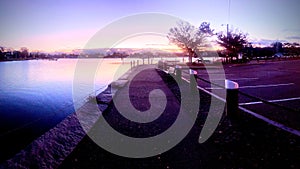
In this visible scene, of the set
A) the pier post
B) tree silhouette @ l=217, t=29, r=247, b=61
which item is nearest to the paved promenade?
the pier post

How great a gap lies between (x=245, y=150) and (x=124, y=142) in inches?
92.7

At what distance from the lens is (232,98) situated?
18.0 ft

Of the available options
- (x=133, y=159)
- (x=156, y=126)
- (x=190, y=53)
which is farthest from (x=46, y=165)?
(x=190, y=53)

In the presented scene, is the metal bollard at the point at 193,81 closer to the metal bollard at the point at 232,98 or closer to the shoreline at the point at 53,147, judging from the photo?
the metal bollard at the point at 232,98

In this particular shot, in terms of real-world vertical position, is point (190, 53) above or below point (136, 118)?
above

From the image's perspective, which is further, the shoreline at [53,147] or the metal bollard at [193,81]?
the metal bollard at [193,81]

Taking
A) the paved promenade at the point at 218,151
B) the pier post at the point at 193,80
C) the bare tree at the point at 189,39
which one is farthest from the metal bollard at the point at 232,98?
the bare tree at the point at 189,39

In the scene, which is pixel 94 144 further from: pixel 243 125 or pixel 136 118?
pixel 243 125

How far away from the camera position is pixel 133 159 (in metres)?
3.65

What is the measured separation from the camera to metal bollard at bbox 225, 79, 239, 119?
545cm

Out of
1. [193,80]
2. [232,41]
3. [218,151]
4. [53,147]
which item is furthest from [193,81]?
[232,41]

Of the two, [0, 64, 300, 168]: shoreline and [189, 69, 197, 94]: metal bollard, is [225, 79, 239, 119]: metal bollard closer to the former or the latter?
[0, 64, 300, 168]: shoreline

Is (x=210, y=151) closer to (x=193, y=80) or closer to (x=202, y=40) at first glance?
(x=193, y=80)

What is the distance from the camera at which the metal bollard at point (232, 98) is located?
17.9 ft
